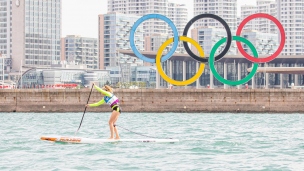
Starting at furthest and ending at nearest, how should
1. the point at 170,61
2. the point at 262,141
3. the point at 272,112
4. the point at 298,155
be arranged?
the point at 170,61 → the point at 272,112 → the point at 262,141 → the point at 298,155

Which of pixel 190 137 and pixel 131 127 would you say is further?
pixel 131 127

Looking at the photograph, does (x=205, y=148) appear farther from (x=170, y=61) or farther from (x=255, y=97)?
→ (x=170, y=61)

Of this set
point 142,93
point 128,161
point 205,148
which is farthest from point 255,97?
point 128,161

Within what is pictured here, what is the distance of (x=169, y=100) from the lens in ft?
247

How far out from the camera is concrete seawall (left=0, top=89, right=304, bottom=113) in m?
74.2

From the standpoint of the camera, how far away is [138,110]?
75.0 metres

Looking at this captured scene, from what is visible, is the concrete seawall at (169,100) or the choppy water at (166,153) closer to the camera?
the choppy water at (166,153)

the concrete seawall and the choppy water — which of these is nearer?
the choppy water

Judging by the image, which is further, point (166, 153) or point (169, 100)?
point (169, 100)

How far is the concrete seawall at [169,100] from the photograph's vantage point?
244 feet

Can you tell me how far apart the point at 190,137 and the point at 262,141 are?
11.7 ft

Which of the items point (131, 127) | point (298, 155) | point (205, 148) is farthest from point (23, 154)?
point (131, 127)

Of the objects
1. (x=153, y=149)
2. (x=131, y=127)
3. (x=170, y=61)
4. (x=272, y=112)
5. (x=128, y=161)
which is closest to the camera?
(x=128, y=161)

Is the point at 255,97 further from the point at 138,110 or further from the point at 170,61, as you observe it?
the point at 170,61
